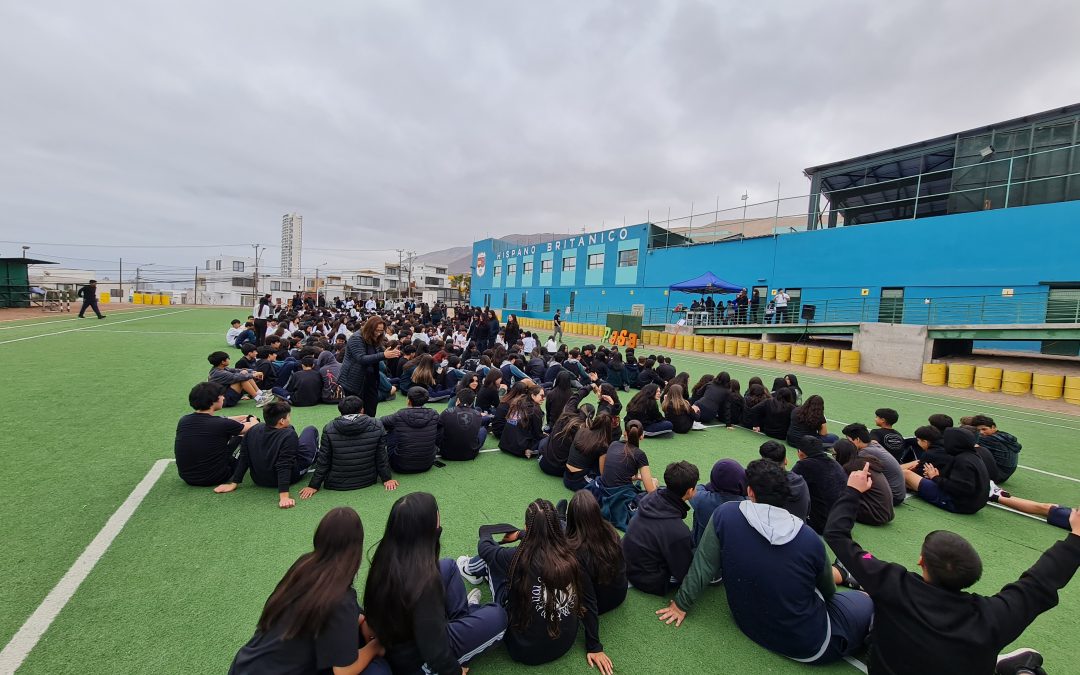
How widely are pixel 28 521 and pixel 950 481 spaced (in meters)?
9.49

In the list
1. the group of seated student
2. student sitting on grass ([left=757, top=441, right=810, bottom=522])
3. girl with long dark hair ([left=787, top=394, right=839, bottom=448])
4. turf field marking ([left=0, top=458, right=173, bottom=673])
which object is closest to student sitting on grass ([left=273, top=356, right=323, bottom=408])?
the group of seated student

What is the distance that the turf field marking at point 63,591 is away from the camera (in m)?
2.64

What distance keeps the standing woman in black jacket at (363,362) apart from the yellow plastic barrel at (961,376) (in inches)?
656

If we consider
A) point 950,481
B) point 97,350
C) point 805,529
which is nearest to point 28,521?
point 805,529

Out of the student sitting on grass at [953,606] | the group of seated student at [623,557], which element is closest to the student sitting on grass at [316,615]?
the group of seated student at [623,557]

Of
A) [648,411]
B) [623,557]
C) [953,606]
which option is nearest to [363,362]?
[623,557]

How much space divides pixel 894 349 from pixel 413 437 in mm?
Result: 17741

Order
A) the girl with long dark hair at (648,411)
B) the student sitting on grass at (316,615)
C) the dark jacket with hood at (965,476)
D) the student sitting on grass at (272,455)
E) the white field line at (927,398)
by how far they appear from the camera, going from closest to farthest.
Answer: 1. the student sitting on grass at (316,615)
2. the student sitting on grass at (272,455)
3. the dark jacket with hood at (965,476)
4. the girl with long dark hair at (648,411)
5. the white field line at (927,398)

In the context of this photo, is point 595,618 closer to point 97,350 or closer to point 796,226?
point 97,350

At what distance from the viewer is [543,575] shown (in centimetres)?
254

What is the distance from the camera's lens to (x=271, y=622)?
2.00m

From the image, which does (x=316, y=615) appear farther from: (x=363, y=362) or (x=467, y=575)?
(x=363, y=362)

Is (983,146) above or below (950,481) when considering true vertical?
above

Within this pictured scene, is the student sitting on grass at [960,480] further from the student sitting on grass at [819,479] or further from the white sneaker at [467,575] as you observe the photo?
the white sneaker at [467,575]
